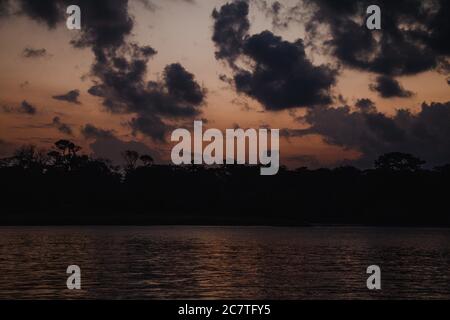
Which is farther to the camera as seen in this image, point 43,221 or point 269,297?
point 43,221

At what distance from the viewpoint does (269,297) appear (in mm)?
38500

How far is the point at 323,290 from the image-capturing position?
4162 cm
